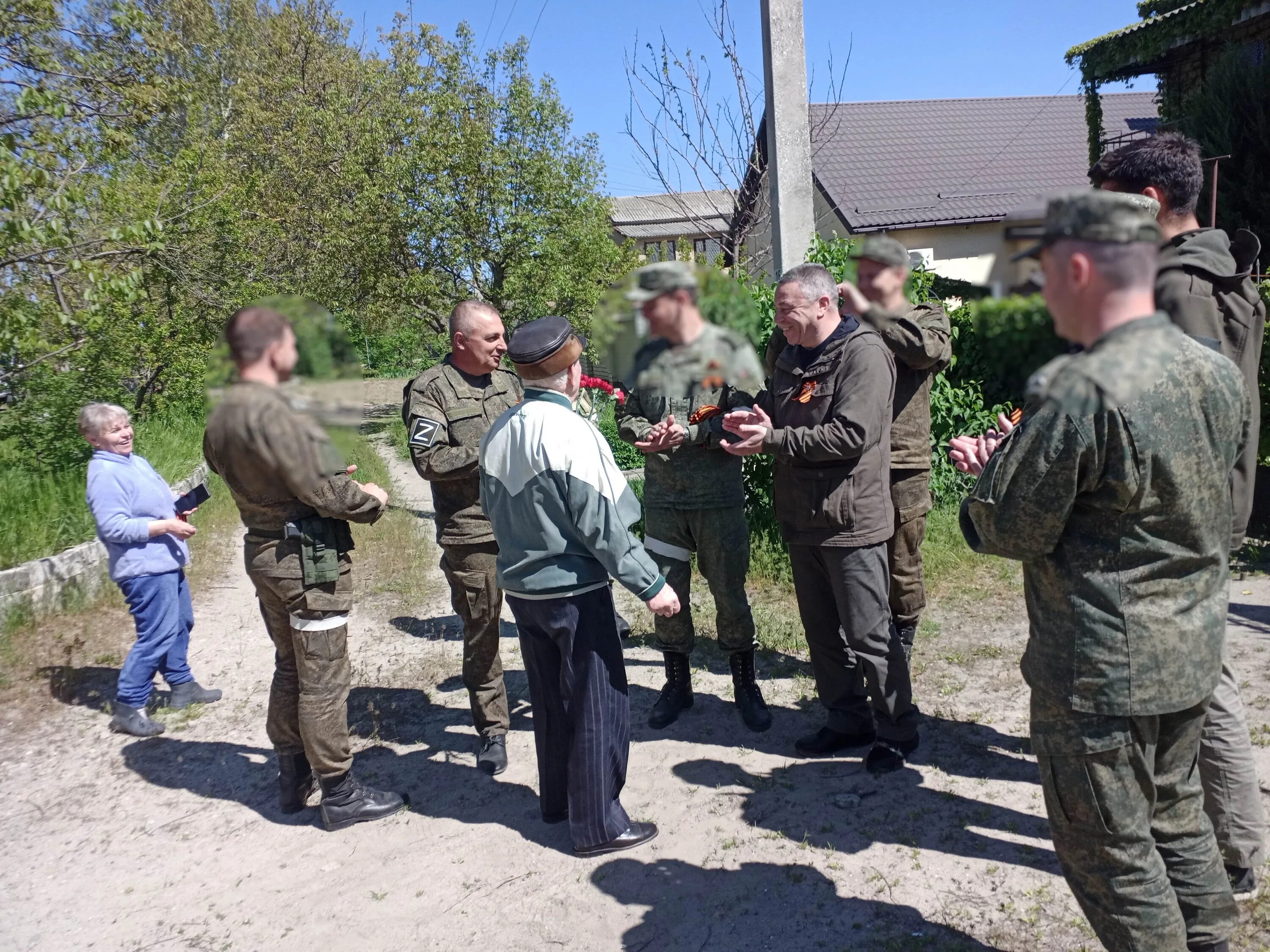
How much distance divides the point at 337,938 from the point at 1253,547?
22.3 ft

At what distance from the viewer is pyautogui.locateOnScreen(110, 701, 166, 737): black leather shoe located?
5043 millimetres

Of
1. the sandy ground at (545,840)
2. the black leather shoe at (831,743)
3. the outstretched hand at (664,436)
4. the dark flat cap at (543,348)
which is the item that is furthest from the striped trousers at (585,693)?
the black leather shoe at (831,743)

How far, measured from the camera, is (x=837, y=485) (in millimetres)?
3555

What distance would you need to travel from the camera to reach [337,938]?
125 inches

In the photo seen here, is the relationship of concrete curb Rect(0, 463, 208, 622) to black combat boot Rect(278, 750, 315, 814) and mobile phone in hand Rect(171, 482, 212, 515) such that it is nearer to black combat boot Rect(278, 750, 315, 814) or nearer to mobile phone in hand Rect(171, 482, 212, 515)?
mobile phone in hand Rect(171, 482, 212, 515)

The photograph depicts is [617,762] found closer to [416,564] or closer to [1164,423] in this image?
[1164,423]

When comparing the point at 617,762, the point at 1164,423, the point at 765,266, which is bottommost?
the point at 617,762

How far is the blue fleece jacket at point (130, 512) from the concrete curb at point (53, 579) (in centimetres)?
98

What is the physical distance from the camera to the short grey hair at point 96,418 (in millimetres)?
4738

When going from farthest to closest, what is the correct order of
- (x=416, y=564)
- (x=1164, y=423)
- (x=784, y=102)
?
(x=416, y=564), (x=784, y=102), (x=1164, y=423)

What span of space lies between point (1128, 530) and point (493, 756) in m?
3.21

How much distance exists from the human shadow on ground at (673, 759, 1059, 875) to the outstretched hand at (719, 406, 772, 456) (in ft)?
5.03

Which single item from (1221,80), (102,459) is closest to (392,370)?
(102,459)

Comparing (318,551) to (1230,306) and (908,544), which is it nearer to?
(908,544)
